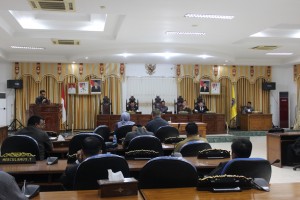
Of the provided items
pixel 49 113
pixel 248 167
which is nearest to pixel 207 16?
pixel 248 167

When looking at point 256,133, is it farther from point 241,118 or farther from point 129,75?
point 129,75

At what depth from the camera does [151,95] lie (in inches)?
582

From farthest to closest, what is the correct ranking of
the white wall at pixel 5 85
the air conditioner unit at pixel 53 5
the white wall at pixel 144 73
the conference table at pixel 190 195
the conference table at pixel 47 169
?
1. the white wall at pixel 144 73
2. the white wall at pixel 5 85
3. the air conditioner unit at pixel 53 5
4. the conference table at pixel 47 169
5. the conference table at pixel 190 195

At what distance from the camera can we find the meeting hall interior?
2.80 meters

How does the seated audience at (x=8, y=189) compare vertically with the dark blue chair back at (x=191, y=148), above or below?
above

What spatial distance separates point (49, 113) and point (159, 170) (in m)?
9.75

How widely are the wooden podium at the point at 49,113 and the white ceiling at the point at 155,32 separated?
79.5 inches

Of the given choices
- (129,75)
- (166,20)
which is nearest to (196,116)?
(129,75)

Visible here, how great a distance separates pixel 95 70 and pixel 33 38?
15.6ft

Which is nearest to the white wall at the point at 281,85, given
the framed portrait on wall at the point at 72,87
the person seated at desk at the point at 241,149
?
the framed portrait on wall at the point at 72,87

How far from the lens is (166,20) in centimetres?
775

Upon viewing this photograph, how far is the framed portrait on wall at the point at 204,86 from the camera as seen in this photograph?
14.8 metres

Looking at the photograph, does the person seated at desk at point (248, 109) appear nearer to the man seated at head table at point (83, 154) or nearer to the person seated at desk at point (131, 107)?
the person seated at desk at point (131, 107)

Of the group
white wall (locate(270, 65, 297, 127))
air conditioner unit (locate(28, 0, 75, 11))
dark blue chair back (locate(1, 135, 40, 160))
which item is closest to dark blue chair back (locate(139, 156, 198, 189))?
dark blue chair back (locate(1, 135, 40, 160))
